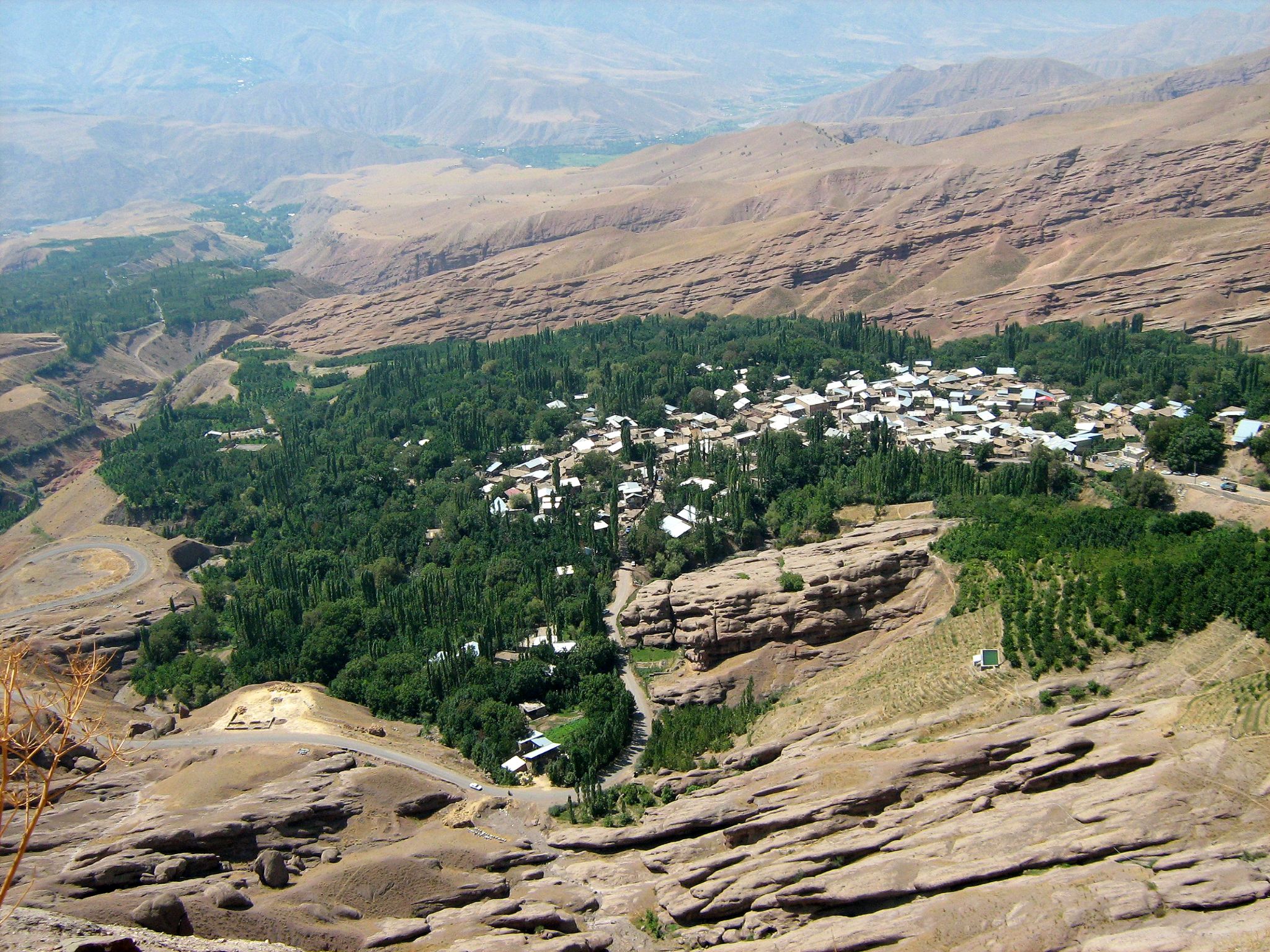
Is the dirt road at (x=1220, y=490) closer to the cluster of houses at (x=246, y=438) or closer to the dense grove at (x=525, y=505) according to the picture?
the dense grove at (x=525, y=505)

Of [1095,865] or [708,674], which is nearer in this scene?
[1095,865]

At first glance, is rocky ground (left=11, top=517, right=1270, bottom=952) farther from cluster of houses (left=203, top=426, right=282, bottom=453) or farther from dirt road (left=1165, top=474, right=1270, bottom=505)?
cluster of houses (left=203, top=426, right=282, bottom=453)

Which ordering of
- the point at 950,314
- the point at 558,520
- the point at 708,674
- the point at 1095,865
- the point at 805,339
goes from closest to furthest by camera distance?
the point at 1095,865
the point at 708,674
the point at 558,520
the point at 805,339
the point at 950,314

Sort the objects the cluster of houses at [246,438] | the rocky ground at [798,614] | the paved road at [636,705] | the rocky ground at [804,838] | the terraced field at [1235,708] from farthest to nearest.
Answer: the cluster of houses at [246,438]
the rocky ground at [798,614]
the paved road at [636,705]
the terraced field at [1235,708]
the rocky ground at [804,838]

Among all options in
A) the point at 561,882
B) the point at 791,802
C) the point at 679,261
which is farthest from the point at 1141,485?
the point at 679,261

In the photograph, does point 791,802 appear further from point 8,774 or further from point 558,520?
point 558,520

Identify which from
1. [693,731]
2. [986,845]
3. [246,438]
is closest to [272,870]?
[693,731]

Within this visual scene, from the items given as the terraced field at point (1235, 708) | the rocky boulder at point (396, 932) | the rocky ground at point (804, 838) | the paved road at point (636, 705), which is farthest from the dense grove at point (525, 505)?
the rocky boulder at point (396, 932)
